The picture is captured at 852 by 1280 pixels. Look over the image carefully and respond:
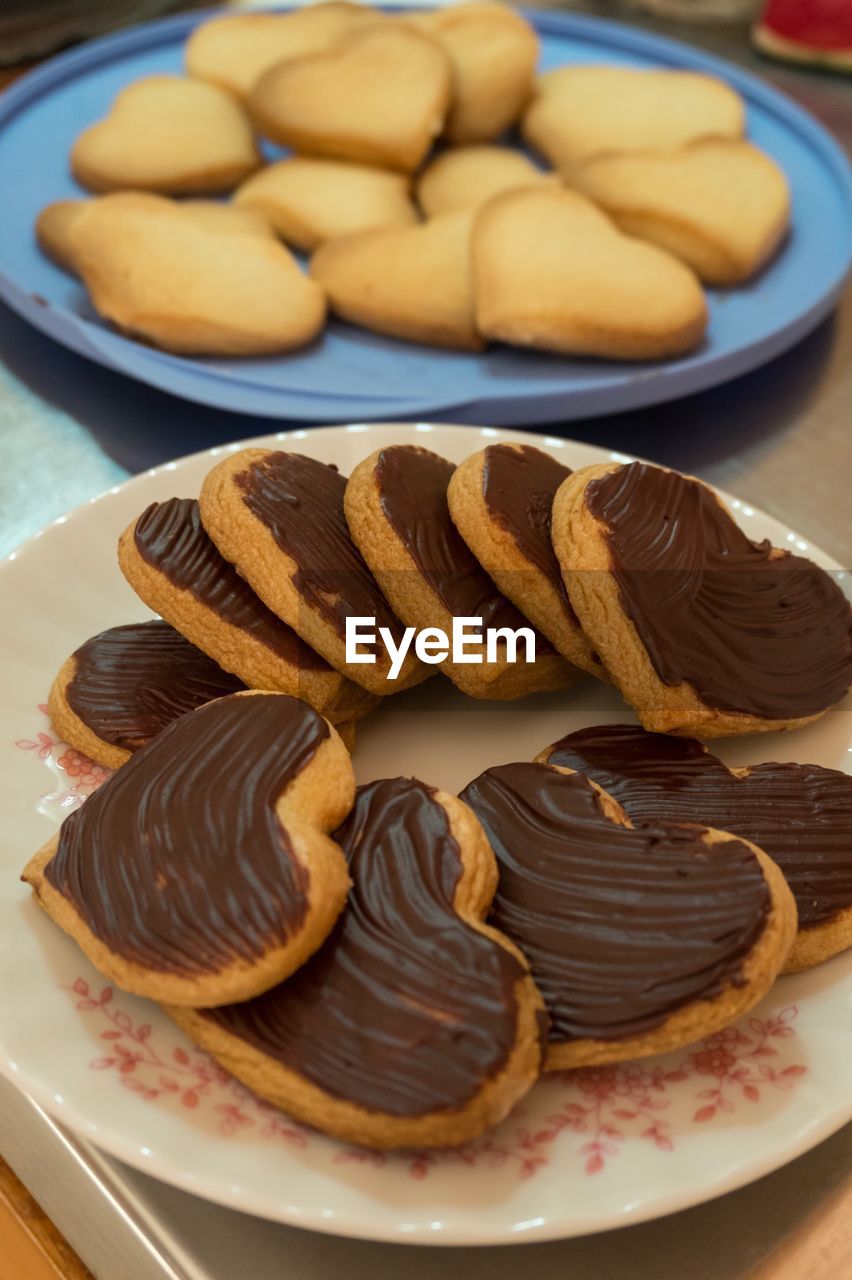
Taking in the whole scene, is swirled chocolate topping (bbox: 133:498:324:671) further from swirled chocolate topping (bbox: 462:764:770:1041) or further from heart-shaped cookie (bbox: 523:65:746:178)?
heart-shaped cookie (bbox: 523:65:746:178)

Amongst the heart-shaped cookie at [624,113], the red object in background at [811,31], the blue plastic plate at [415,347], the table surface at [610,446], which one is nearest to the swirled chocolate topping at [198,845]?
the table surface at [610,446]

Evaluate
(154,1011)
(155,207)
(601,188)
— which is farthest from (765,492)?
(154,1011)

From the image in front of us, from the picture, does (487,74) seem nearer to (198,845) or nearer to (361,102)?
(361,102)

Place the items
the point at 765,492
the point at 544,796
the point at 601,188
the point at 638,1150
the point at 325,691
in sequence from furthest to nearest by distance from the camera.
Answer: the point at 601,188, the point at 765,492, the point at 325,691, the point at 544,796, the point at 638,1150

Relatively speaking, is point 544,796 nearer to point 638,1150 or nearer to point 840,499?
point 638,1150

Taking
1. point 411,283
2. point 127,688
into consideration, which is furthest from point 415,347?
point 127,688

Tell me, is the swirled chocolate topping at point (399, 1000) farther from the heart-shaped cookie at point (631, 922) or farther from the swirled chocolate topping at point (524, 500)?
the swirled chocolate topping at point (524, 500)
